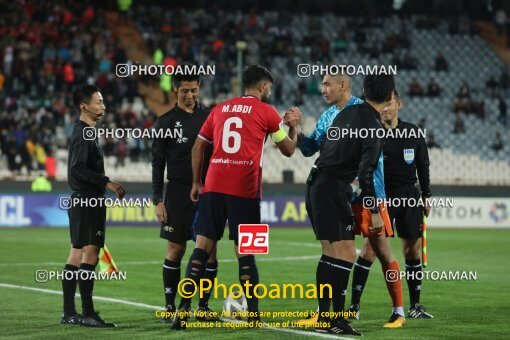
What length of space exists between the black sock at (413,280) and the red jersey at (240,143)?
8.17 ft

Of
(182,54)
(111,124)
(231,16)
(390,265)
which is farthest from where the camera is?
(231,16)

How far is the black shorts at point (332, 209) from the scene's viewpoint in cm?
967

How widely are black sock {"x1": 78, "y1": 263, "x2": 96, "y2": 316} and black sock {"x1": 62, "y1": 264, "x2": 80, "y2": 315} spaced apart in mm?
82

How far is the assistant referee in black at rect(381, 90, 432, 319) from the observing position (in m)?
11.3

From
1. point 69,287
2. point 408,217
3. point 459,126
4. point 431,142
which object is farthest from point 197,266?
point 459,126

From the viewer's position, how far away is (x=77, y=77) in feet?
120

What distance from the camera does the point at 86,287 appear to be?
10.4m

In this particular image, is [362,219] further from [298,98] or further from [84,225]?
[298,98]

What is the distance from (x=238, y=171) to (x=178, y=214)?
1.14 meters

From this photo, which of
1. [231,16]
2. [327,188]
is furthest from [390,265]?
[231,16]

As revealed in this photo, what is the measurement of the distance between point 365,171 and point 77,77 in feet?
92.6

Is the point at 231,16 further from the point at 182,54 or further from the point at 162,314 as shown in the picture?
the point at 162,314

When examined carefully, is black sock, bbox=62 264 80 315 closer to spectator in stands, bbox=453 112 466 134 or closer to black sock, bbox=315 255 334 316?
black sock, bbox=315 255 334 316

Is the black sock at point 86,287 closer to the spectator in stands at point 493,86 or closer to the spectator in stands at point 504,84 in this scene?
the spectator in stands at point 504,84
